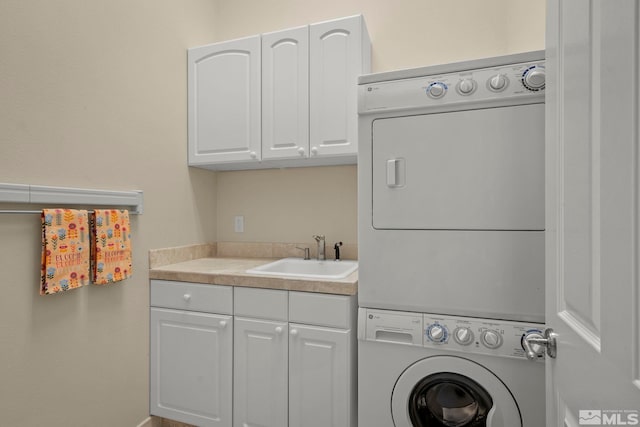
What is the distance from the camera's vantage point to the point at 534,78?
122 centimetres

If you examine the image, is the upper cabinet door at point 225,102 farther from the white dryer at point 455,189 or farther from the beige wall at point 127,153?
the white dryer at point 455,189

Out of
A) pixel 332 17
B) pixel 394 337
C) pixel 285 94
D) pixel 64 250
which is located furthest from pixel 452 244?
pixel 332 17

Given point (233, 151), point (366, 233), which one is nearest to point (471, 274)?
point (366, 233)

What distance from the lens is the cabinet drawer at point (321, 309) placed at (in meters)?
1.56

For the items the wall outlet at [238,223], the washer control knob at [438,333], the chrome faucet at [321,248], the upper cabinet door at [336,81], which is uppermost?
the upper cabinet door at [336,81]

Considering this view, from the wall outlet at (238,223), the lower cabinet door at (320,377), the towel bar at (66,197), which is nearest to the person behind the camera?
the towel bar at (66,197)

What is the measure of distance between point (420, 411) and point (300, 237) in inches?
51.8

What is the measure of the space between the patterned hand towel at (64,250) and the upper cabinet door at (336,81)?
1.22 m

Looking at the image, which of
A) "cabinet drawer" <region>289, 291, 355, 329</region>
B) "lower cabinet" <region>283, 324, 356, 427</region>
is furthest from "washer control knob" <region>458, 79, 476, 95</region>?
"lower cabinet" <region>283, 324, 356, 427</region>

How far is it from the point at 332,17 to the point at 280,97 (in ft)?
2.50

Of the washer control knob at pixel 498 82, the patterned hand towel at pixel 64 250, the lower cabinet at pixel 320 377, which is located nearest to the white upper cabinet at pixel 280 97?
the washer control knob at pixel 498 82

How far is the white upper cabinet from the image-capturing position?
1948 millimetres

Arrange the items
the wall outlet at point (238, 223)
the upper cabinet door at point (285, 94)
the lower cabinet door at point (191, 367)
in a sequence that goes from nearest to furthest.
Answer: the lower cabinet door at point (191, 367), the upper cabinet door at point (285, 94), the wall outlet at point (238, 223)

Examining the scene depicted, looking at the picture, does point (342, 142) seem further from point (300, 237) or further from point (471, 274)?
point (471, 274)
